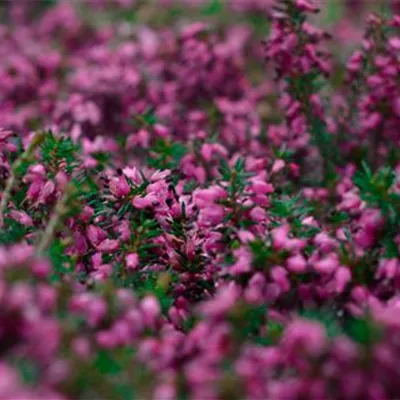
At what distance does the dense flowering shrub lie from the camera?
7.60 feet

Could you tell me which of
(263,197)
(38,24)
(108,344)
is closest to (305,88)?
(263,197)

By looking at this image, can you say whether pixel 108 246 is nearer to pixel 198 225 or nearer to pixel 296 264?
pixel 198 225

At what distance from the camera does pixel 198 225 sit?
327cm

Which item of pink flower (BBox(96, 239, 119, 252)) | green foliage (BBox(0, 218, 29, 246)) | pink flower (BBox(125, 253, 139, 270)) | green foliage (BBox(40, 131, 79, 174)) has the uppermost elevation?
green foliage (BBox(40, 131, 79, 174))

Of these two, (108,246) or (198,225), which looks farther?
(198,225)

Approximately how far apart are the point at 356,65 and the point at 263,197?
1408 millimetres

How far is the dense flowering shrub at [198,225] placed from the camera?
91.2 inches

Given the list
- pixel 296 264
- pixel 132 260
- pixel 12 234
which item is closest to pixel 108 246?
pixel 132 260

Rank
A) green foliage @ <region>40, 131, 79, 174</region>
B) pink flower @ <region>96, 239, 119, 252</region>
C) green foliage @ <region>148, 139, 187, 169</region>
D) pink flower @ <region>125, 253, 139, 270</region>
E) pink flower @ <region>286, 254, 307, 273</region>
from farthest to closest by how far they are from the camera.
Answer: green foliage @ <region>148, 139, 187, 169</region>
green foliage @ <region>40, 131, 79, 174</region>
pink flower @ <region>96, 239, 119, 252</region>
pink flower @ <region>125, 253, 139, 270</region>
pink flower @ <region>286, 254, 307, 273</region>

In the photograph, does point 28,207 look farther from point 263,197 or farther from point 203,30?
point 203,30

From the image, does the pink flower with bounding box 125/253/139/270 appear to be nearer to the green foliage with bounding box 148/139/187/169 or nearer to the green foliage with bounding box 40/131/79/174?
the green foliage with bounding box 40/131/79/174

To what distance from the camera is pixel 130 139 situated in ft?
14.1

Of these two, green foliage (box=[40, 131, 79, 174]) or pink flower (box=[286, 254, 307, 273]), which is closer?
pink flower (box=[286, 254, 307, 273])

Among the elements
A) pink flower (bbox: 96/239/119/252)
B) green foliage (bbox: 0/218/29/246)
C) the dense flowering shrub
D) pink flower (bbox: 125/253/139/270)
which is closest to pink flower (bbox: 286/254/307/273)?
the dense flowering shrub
